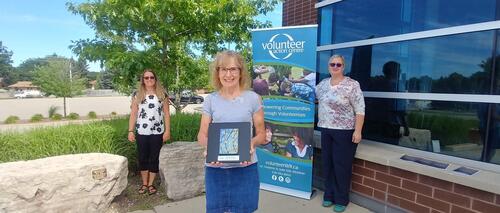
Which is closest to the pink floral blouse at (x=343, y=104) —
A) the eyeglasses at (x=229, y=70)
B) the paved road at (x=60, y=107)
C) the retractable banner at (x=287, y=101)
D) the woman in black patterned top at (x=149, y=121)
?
the retractable banner at (x=287, y=101)

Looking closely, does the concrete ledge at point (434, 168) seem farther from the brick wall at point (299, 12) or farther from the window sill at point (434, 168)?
the brick wall at point (299, 12)

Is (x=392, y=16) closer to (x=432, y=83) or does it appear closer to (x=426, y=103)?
(x=432, y=83)

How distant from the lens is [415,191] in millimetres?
3326

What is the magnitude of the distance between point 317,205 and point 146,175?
218 centimetres

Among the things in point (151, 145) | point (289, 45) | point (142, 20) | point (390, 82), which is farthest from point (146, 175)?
point (390, 82)

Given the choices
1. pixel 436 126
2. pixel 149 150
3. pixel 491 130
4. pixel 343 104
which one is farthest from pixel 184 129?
pixel 491 130

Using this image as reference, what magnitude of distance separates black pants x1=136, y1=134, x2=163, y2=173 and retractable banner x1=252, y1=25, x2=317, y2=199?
138cm

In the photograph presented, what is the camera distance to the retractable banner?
3.98 meters

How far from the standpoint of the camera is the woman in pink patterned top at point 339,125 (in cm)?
354

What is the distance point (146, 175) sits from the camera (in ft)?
13.9

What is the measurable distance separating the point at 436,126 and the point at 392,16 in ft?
4.78

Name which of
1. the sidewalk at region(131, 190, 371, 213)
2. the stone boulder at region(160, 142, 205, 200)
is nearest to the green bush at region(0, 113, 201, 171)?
the stone boulder at region(160, 142, 205, 200)

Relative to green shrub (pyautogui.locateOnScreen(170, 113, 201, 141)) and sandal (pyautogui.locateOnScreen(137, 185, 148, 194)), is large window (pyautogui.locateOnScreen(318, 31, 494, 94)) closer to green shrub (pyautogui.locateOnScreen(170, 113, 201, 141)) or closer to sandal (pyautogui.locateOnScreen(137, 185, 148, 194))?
green shrub (pyautogui.locateOnScreen(170, 113, 201, 141))

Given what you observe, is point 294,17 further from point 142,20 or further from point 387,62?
point 142,20
